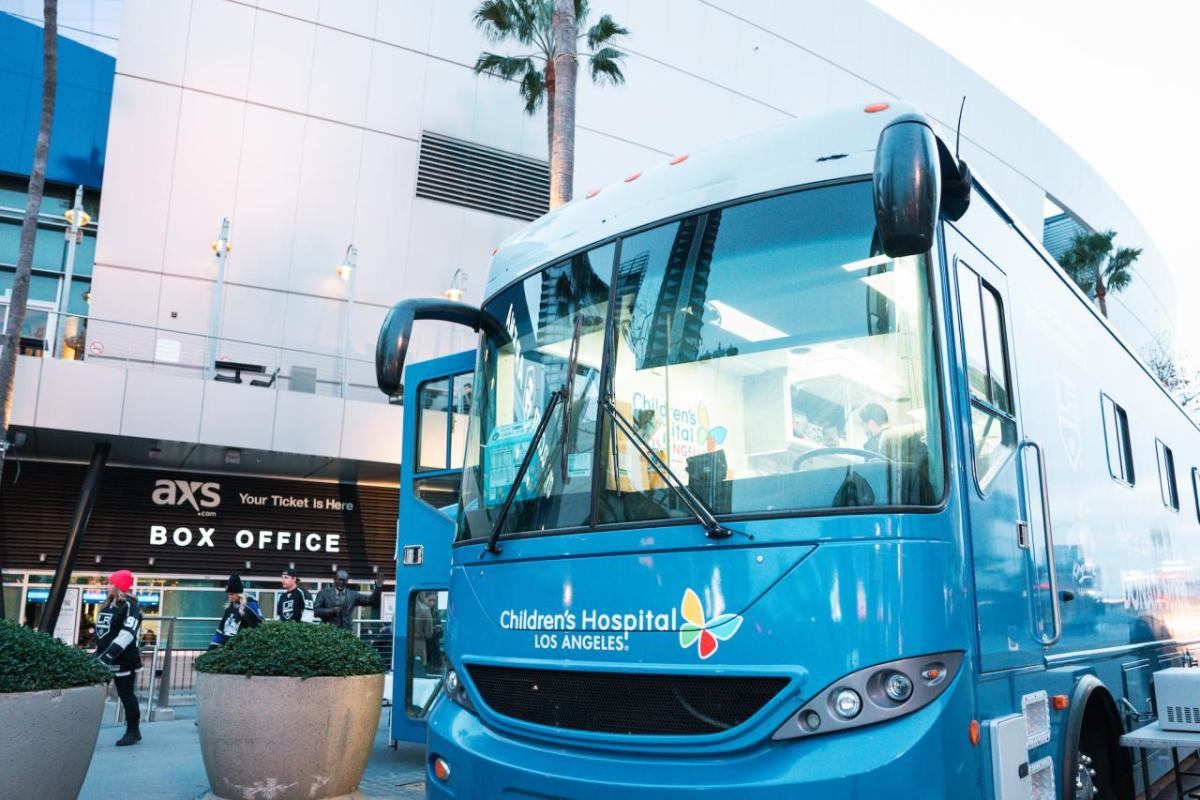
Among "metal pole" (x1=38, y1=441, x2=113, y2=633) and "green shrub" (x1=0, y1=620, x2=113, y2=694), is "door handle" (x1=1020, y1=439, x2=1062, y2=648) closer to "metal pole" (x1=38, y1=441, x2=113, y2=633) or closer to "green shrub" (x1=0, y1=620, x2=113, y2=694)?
"green shrub" (x1=0, y1=620, x2=113, y2=694)

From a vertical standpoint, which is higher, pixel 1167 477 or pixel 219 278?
pixel 219 278

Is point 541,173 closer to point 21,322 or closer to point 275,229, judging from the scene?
point 275,229

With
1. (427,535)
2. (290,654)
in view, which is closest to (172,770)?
(290,654)

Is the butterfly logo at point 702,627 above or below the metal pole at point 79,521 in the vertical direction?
below

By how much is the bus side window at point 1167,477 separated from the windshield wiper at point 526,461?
5541mm

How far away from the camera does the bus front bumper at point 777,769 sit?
3289mm

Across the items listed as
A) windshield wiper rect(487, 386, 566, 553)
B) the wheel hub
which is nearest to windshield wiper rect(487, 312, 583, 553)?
windshield wiper rect(487, 386, 566, 553)

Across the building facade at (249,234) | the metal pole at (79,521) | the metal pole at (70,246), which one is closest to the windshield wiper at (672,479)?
the building facade at (249,234)

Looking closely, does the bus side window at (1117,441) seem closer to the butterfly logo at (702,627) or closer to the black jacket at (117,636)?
the butterfly logo at (702,627)

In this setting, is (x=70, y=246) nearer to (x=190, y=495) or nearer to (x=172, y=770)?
(x=190, y=495)

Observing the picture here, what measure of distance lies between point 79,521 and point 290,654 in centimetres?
1363

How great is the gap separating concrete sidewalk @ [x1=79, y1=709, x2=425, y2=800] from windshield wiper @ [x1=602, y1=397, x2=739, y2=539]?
4.32 m

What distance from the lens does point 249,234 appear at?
20.6m

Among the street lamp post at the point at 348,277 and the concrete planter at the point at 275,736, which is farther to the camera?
the street lamp post at the point at 348,277
